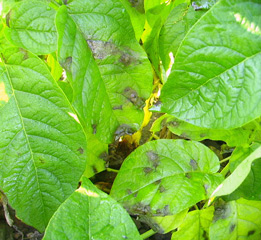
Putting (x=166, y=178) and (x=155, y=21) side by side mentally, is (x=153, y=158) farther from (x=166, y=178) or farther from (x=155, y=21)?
(x=155, y=21)

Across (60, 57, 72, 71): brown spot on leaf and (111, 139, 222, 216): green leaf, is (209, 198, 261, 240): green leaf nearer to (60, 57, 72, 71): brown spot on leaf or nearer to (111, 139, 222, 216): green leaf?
(111, 139, 222, 216): green leaf

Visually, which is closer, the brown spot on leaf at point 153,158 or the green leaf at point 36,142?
the green leaf at point 36,142

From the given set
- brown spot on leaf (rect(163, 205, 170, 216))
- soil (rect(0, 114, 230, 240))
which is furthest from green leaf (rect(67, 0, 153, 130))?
soil (rect(0, 114, 230, 240))

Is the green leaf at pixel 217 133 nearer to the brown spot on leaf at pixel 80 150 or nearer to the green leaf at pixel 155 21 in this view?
the green leaf at pixel 155 21

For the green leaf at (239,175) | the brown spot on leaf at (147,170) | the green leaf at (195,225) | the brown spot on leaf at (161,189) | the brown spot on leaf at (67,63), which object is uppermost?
the brown spot on leaf at (67,63)

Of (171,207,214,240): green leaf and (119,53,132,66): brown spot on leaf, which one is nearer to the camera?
(119,53,132,66): brown spot on leaf

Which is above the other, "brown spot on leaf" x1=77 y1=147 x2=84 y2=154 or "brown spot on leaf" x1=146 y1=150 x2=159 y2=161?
"brown spot on leaf" x1=77 y1=147 x2=84 y2=154

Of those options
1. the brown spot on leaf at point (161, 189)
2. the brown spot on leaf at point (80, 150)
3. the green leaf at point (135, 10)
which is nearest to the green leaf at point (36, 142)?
the brown spot on leaf at point (80, 150)
